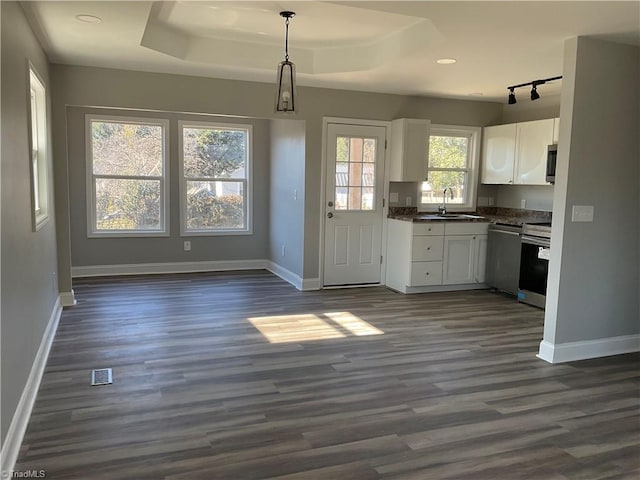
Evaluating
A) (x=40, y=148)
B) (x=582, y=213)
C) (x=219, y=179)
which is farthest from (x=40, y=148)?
(x=582, y=213)

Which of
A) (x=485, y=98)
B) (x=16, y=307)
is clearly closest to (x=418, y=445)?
(x=16, y=307)

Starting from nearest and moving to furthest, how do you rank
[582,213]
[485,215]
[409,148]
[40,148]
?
[582,213] < [40,148] < [409,148] < [485,215]

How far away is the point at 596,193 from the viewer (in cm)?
372

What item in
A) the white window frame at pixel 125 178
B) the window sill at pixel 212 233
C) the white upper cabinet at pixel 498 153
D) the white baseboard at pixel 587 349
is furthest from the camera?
the window sill at pixel 212 233

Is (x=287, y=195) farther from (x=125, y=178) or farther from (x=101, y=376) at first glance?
(x=101, y=376)

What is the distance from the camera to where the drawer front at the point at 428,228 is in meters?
5.77

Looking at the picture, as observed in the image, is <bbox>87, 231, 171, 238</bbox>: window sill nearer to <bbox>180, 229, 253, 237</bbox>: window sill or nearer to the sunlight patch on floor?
<bbox>180, 229, 253, 237</bbox>: window sill

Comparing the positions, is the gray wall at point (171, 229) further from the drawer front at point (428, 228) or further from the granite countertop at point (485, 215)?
the drawer front at point (428, 228)

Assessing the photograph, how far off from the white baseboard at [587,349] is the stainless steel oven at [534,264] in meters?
1.14

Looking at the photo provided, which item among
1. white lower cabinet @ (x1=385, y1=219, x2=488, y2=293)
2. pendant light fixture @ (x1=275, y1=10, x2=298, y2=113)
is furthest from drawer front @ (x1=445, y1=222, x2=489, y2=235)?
pendant light fixture @ (x1=275, y1=10, x2=298, y2=113)

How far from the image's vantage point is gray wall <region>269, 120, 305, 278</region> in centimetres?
600

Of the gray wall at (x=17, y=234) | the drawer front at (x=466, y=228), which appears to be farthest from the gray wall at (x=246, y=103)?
the drawer front at (x=466, y=228)

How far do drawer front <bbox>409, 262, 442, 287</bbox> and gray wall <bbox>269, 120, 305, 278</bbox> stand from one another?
51.5 inches

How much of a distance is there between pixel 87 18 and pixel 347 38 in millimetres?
2138
